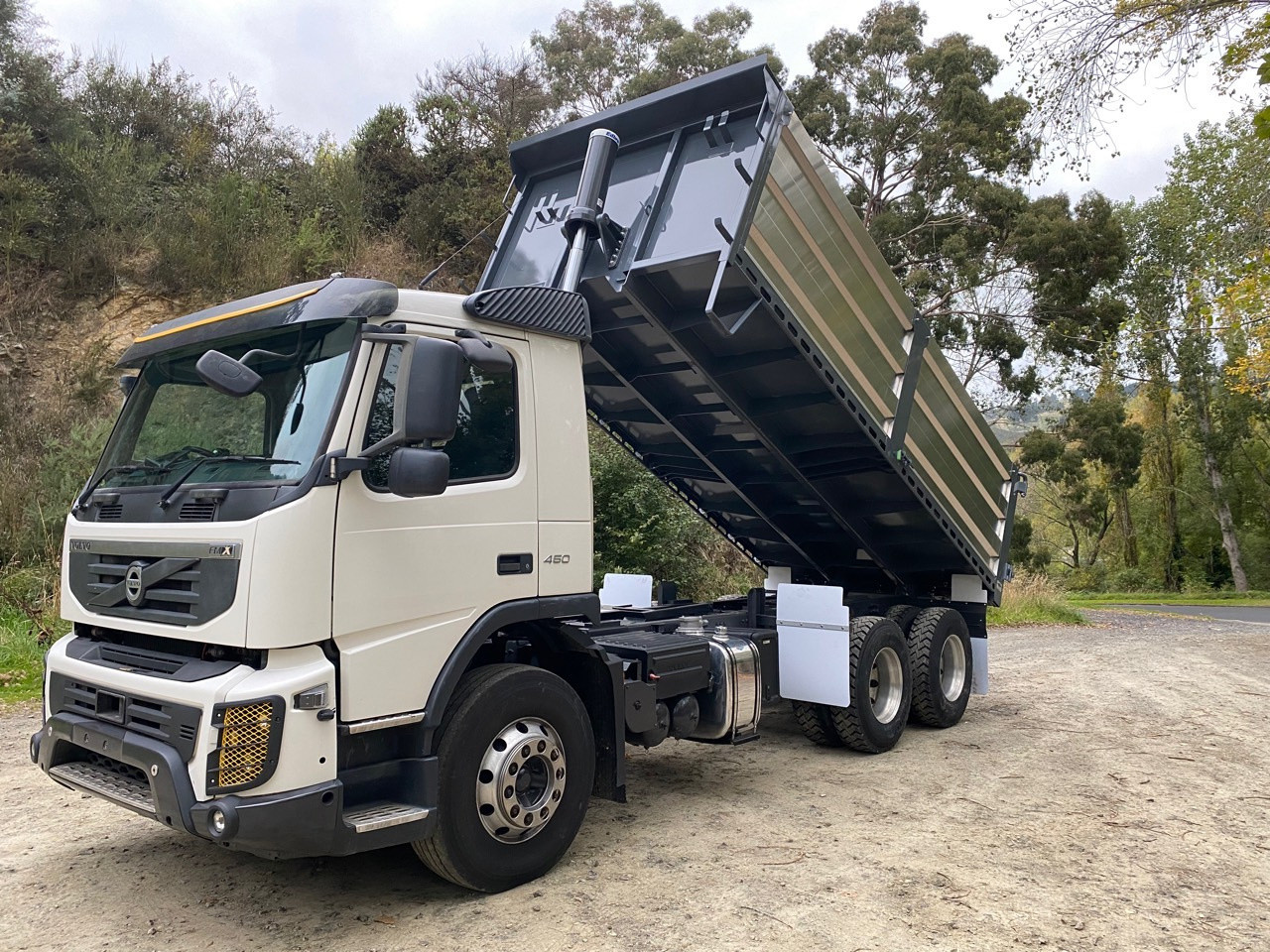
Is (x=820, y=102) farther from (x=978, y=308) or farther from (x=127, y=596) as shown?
(x=127, y=596)

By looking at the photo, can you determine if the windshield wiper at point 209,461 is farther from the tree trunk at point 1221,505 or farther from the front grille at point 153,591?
the tree trunk at point 1221,505

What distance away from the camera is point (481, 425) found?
4.22 meters

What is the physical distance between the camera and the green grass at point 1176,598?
28922 mm

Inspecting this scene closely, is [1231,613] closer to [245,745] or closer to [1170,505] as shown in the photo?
[1170,505]

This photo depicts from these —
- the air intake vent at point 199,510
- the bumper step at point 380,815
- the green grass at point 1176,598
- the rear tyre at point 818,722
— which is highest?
the air intake vent at point 199,510

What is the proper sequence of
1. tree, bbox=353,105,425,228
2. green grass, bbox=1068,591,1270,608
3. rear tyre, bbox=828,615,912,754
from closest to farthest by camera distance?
1. rear tyre, bbox=828,615,912,754
2. tree, bbox=353,105,425,228
3. green grass, bbox=1068,591,1270,608

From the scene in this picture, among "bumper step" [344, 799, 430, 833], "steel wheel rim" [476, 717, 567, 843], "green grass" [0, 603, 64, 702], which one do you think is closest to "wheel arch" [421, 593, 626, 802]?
"steel wheel rim" [476, 717, 567, 843]

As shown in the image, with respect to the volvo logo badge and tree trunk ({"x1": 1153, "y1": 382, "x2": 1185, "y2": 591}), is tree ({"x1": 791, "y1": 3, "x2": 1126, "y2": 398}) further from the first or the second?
the volvo logo badge

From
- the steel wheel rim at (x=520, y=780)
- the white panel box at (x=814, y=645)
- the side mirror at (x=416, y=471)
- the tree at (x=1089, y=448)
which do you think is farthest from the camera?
the tree at (x=1089, y=448)

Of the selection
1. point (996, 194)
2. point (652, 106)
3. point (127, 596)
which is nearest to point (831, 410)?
point (652, 106)

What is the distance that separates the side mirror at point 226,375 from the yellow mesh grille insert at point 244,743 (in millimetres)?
1171

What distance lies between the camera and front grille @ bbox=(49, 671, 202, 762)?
133 inches

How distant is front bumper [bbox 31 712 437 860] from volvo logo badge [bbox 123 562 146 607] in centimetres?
50

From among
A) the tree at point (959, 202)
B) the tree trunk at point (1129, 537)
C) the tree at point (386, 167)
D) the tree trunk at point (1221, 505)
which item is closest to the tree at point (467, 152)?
the tree at point (386, 167)
